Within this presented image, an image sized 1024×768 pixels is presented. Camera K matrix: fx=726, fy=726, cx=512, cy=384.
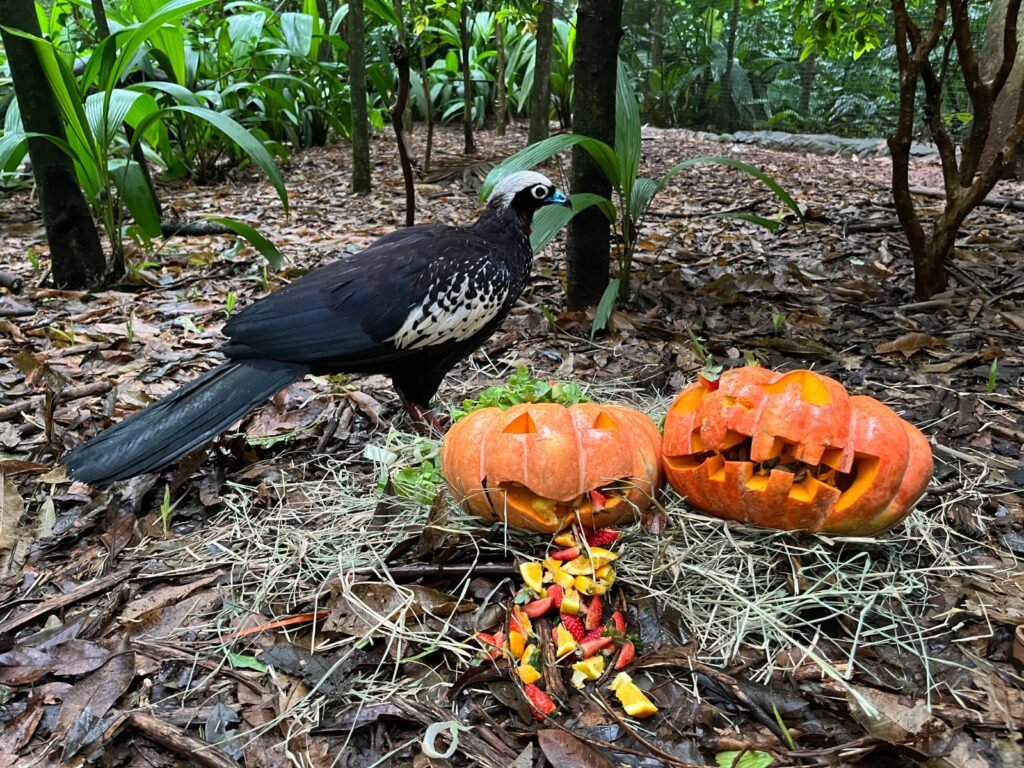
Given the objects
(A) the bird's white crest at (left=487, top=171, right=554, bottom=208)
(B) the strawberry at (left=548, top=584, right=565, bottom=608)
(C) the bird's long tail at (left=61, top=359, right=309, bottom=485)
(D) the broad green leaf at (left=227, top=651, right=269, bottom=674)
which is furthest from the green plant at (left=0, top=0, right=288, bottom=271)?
(B) the strawberry at (left=548, top=584, right=565, bottom=608)

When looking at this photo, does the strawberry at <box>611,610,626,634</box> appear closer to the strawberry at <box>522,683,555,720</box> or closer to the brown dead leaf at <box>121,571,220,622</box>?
the strawberry at <box>522,683,555,720</box>

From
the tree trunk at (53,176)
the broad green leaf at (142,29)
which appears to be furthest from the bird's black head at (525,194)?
the tree trunk at (53,176)

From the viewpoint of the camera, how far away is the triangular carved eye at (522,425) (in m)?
1.89

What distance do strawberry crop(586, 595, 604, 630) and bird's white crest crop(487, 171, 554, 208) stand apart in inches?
72.0

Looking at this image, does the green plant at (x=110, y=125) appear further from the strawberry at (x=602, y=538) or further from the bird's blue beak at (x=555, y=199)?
the strawberry at (x=602, y=538)

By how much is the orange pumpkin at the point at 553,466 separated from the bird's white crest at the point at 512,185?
1.34m

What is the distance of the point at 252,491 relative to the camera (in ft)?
7.78

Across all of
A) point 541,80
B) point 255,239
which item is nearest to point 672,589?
point 255,239

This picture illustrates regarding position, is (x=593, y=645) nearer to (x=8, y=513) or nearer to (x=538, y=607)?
(x=538, y=607)

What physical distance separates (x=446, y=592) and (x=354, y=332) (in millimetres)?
1049

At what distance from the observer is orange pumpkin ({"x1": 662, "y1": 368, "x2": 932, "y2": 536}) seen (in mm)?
1697

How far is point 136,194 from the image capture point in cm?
434

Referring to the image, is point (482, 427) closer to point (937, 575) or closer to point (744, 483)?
point (744, 483)

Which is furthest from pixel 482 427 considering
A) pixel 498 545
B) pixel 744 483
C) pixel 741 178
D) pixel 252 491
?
pixel 741 178
